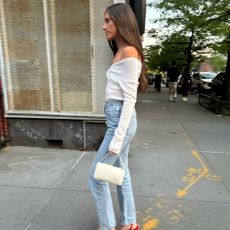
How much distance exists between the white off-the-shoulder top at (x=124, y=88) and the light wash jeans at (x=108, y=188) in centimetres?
8

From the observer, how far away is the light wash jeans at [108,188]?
223 centimetres

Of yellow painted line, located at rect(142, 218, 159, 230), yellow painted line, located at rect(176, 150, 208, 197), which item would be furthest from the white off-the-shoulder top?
yellow painted line, located at rect(176, 150, 208, 197)

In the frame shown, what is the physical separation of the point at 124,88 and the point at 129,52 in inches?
10.6

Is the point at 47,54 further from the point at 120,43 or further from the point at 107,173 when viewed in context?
the point at 107,173

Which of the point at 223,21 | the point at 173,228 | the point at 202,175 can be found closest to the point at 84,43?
the point at 202,175

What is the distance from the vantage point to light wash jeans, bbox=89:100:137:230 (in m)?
2.23

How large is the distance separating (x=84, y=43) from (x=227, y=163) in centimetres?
301

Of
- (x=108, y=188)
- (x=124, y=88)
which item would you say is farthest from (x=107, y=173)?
(x=124, y=88)

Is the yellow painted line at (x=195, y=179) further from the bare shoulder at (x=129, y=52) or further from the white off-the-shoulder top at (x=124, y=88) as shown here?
the bare shoulder at (x=129, y=52)

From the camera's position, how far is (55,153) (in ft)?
15.9

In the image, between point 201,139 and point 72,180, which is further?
point 201,139

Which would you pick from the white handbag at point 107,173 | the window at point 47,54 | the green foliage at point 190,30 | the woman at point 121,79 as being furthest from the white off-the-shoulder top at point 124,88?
the green foliage at point 190,30

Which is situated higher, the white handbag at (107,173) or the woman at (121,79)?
the woman at (121,79)

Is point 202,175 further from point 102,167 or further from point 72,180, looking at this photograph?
point 102,167
